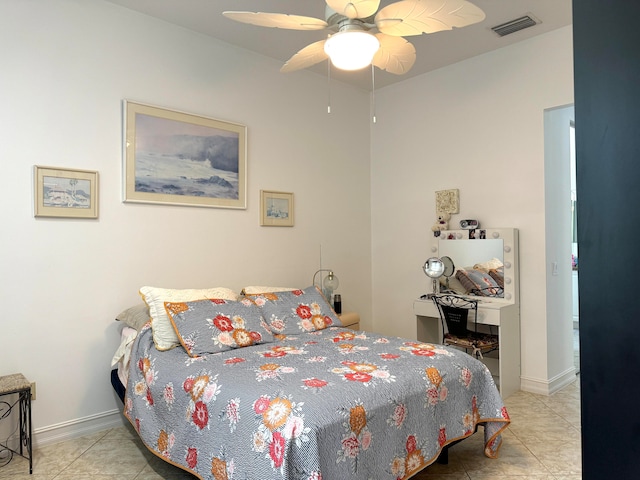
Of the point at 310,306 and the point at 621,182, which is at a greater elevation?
the point at 621,182

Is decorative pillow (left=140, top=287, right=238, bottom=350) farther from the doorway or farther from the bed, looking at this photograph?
the doorway

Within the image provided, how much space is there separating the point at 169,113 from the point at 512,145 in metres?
2.93

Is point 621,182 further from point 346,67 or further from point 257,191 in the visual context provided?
point 257,191

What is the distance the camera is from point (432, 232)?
4.46 m

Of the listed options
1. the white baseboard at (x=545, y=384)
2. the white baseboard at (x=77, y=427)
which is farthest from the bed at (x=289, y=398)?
the white baseboard at (x=545, y=384)

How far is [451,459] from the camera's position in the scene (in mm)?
2596

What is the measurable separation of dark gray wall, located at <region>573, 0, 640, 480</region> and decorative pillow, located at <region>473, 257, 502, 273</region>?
3723 mm

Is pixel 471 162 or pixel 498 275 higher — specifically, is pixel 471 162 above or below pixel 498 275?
above

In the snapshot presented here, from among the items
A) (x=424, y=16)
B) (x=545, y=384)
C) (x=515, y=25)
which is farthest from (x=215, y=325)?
(x=515, y=25)

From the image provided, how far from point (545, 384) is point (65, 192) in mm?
3982

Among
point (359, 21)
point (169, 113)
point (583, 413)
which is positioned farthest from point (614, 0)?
point (169, 113)

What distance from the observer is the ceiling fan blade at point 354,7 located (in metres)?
2.03

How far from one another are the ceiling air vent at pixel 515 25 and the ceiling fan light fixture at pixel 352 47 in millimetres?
1873

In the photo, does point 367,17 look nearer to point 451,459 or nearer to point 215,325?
point 215,325
